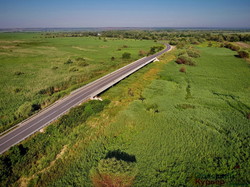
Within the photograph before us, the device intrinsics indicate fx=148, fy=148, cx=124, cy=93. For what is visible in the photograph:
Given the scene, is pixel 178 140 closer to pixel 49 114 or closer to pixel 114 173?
pixel 114 173

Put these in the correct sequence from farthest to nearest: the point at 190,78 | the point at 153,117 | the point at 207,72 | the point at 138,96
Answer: the point at 207,72
the point at 190,78
the point at 138,96
the point at 153,117

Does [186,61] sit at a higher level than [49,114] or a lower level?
higher

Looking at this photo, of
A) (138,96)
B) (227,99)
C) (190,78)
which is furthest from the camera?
(190,78)

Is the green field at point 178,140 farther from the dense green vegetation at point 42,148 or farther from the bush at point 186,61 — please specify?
the bush at point 186,61

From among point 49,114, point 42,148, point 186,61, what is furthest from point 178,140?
point 186,61

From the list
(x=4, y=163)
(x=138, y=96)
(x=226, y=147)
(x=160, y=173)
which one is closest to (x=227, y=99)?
(x=226, y=147)

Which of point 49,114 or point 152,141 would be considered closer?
point 152,141

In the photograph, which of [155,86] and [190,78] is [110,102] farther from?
[190,78]

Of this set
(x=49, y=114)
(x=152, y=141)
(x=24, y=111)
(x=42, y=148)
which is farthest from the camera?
(x=24, y=111)
